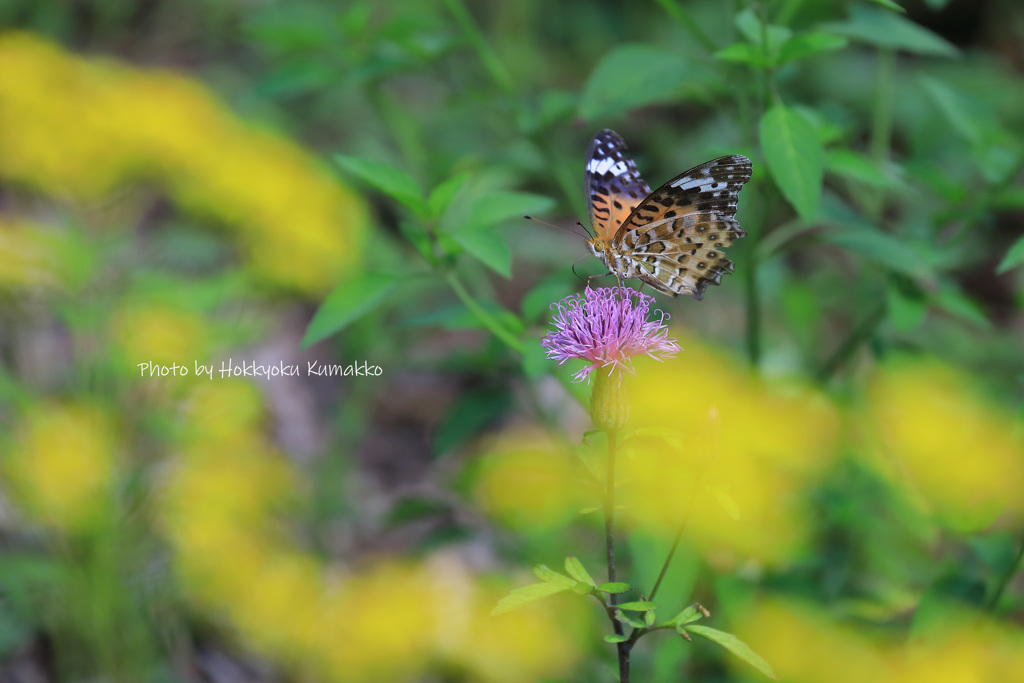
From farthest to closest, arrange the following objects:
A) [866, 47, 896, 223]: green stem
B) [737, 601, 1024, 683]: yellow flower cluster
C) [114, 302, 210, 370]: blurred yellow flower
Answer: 1. [114, 302, 210, 370]: blurred yellow flower
2. [866, 47, 896, 223]: green stem
3. [737, 601, 1024, 683]: yellow flower cluster

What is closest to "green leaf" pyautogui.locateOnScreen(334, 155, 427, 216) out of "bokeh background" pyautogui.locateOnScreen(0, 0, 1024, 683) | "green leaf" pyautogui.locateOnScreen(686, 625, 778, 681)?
"bokeh background" pyautogui.locateOnScreen(0, 0, 1024, 683)

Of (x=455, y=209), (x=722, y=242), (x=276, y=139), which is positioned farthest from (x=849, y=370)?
(x=276, y=139)

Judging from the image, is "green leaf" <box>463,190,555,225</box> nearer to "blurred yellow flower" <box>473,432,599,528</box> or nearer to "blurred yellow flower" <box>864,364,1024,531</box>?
"blurred yellow flower" <box>473,432,599,528</box>

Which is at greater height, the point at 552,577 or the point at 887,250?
the point at 887,250

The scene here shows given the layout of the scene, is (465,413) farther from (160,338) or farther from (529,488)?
(160,338)

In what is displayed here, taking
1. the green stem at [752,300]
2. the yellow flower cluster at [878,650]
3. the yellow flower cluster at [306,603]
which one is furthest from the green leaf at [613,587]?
the yellow flower cluster at [306,603]

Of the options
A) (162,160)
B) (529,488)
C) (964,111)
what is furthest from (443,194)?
(162,160)
